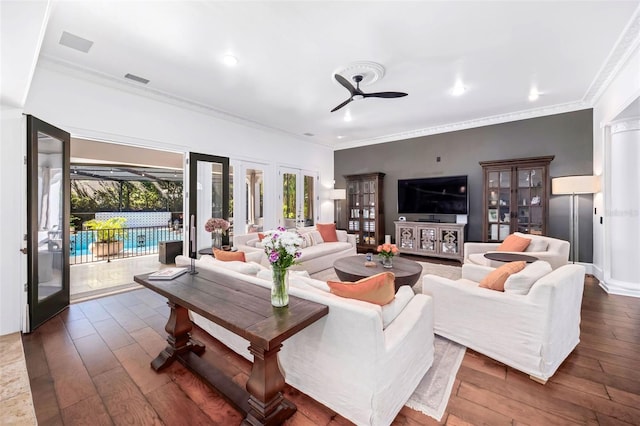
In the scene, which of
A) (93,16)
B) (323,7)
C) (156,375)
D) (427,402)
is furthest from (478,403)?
(93,16)

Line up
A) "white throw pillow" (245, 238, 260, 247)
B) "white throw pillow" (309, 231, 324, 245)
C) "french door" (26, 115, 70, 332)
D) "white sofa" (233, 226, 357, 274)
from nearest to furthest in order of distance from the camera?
1. "french door" (26, 115, 70, 332)
2. "white sofa" (233, 226, 357, 274)
3. "white throw pillow" (245, 238, 260, 247)
4. "white throw pillow" (309, 231, 324, 245)

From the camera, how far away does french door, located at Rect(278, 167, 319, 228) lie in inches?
269

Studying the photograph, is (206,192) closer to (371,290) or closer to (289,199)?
(289,199)

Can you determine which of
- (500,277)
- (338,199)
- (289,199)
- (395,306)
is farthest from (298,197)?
(395,306)

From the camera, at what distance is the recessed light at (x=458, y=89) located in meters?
4.07

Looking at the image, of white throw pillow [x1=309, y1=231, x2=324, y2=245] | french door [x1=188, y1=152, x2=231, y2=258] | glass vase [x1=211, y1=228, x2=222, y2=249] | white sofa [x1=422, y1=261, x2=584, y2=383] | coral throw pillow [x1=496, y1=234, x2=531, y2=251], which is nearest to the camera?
white sofa [x1=422, y1=261, x2=584, y2=383]

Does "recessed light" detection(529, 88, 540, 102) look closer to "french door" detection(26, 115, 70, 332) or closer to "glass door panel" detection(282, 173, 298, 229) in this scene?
"glass door panel" detection(282, 173, 298, 229)

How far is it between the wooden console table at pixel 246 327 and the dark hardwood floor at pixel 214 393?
92mm

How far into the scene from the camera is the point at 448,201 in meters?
6.17

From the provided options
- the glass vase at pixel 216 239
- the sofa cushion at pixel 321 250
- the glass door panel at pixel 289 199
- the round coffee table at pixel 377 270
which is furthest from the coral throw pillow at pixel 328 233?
the glass vase at pixel 216 239

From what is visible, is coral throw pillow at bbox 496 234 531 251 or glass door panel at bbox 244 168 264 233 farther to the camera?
glass door panel at bbox 244 168 264 233

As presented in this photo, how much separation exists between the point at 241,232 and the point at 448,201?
4.63 m

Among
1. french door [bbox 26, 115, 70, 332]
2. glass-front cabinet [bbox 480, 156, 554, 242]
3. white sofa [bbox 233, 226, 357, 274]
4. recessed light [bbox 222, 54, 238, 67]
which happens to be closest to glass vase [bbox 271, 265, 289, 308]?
white sofa [bbox 233, 226, 357, 274]

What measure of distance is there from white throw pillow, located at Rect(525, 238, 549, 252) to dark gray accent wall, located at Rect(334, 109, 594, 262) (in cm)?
139
